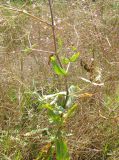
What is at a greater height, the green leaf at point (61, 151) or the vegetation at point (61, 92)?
the green leaf at point (61, 151)

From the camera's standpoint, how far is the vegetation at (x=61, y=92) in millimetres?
1473

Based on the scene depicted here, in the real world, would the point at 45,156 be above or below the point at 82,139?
above

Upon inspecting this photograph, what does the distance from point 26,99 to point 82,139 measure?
44 cm

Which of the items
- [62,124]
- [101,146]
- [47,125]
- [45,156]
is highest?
[62,124]

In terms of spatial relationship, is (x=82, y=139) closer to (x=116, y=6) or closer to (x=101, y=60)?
(x=101, y=60)

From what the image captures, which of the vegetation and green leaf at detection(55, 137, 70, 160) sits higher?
green leaf at detection(55, 137, 70, 160)

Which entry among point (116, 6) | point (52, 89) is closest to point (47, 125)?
point (52, 89)

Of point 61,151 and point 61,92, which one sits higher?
point 61,92

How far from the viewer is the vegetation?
1.47 metres

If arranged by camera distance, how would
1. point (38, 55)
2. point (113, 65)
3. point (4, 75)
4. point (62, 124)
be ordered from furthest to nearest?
point (38, 55) < point (113, 65) < point (4, 75) < point (62, 124)

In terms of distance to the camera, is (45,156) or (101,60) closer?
(45,156)

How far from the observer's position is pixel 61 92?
1492mm

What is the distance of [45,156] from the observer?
1.54m

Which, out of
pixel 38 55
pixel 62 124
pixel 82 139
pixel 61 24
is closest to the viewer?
pixel 62 124
